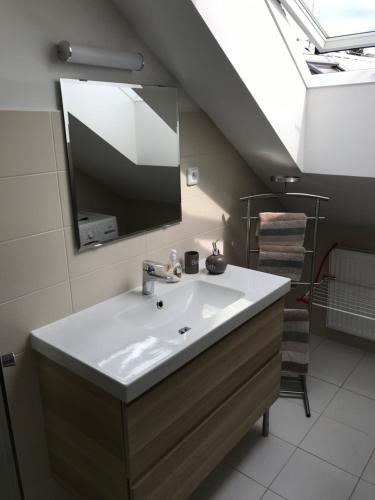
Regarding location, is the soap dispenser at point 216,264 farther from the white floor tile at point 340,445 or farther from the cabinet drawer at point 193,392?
the white floor tile at point 340,445

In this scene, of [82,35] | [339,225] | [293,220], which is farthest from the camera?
[339,225]

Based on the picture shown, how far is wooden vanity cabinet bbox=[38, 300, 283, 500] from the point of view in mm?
1254

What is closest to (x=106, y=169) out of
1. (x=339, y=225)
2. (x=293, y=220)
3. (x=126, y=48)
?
(x=126, y=48)

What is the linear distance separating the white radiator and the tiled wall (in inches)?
54.1

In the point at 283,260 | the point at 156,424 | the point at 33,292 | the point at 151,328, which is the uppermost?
the point at 33,292

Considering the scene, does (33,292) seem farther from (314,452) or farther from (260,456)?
(314,452)

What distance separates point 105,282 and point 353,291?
1719mm

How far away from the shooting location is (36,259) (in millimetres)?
1405

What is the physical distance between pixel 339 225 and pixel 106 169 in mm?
1718

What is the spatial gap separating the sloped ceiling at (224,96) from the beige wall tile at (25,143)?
54cm

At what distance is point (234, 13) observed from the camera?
4.86 feet

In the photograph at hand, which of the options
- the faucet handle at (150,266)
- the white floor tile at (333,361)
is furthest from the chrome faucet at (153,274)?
the white floor tile at (333,361)

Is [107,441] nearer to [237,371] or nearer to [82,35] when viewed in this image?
[237,371]

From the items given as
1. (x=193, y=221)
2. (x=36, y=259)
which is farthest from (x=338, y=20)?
(x=36, y=259)
